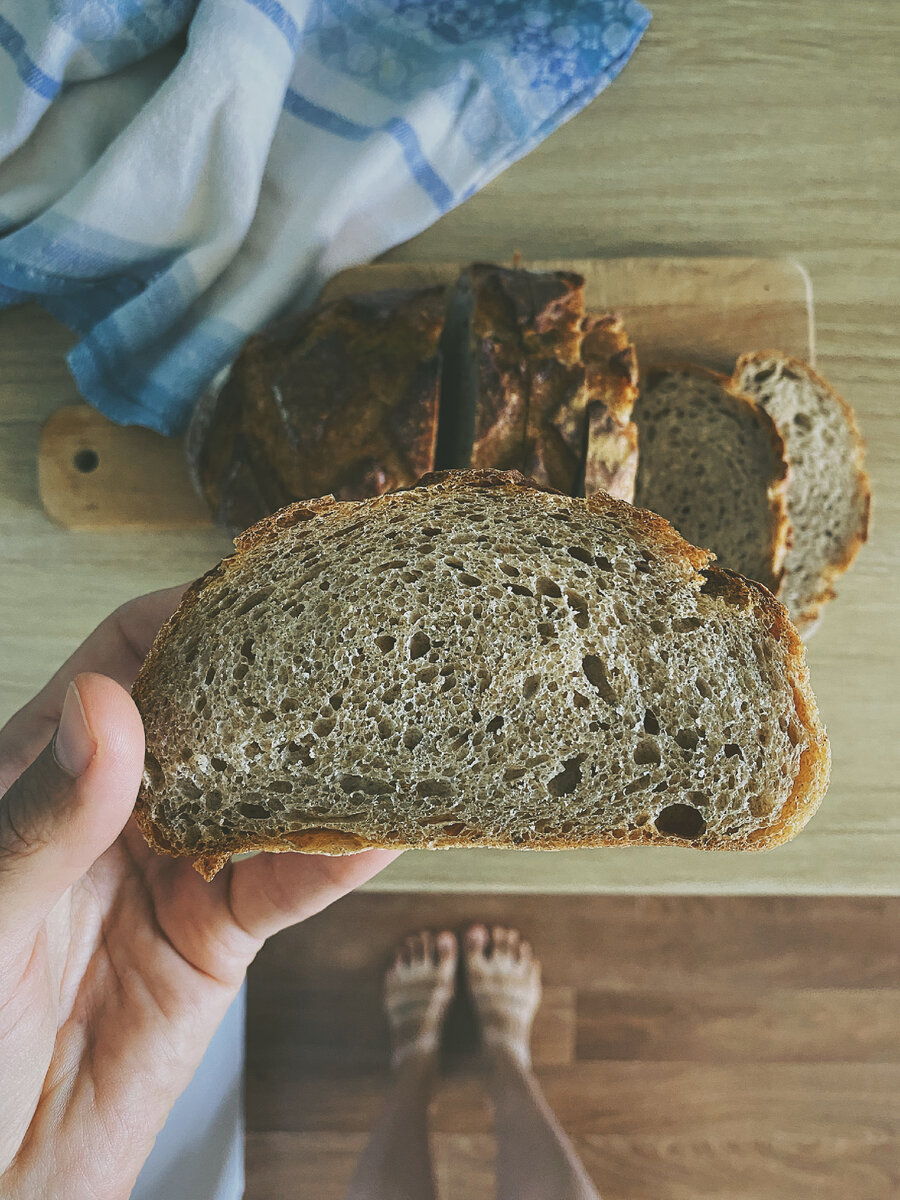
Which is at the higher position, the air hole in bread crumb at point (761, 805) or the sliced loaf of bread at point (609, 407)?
the sliced loaf of bread at point (609, 407)

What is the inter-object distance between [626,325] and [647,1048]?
71.3 inches

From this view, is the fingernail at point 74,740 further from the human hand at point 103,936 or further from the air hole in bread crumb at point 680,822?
the air hole in bread crumb at point 680,822

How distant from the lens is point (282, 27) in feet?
5.38

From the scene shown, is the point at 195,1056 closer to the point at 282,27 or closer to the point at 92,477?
the point at 92,477

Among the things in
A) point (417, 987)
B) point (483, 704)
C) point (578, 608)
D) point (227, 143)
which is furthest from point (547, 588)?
point (417, 987)

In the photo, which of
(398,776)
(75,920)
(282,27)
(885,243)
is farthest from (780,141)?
(75,920)

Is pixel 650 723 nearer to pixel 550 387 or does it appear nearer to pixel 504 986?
pixel 550 387

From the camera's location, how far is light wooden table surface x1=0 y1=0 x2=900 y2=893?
5.90 feet

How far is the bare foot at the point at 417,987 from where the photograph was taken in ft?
7.97

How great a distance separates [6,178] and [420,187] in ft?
2.46

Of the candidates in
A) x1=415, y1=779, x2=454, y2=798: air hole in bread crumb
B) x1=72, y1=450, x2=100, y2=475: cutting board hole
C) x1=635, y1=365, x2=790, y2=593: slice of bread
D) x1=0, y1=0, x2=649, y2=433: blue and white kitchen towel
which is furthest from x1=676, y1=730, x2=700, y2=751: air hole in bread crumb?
x1=72, y1=450, x2=100, y2=475: cutting board hole

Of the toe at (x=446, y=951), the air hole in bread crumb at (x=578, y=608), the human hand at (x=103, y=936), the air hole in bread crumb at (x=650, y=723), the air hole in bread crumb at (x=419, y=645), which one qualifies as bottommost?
the toe at (x=446, y=951)

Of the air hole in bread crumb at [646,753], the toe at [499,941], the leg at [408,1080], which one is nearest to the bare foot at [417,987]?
the leg at [408,1080]

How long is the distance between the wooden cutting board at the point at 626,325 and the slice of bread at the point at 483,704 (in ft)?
2.60
